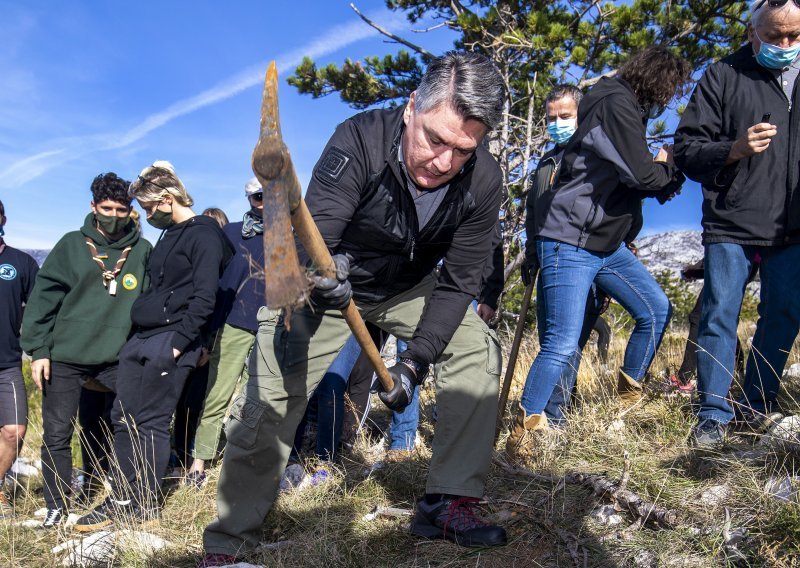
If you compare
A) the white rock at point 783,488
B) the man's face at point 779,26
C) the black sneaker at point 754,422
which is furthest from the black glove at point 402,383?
the man's face at point 779,26

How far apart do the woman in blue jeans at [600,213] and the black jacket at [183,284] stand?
1.91m

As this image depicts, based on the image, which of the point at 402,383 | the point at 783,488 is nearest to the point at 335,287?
the point at 402,383

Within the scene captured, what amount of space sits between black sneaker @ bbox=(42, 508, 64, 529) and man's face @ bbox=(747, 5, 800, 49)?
4443 millimetres

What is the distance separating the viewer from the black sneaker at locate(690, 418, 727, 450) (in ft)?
9.80

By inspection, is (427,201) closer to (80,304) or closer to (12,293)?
(80,304)

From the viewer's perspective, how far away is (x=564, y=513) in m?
2.76

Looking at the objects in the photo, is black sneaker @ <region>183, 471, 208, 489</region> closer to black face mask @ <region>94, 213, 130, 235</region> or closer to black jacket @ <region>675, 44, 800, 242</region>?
black face mask @ <region>94, 213, 130, 235</region>

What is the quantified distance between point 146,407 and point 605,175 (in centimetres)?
284

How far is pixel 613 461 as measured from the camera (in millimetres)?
3154

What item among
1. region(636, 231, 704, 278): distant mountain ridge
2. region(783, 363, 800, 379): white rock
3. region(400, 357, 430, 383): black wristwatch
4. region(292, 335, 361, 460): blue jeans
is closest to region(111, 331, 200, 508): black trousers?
region(292, 335, 361, 460): blue jeans

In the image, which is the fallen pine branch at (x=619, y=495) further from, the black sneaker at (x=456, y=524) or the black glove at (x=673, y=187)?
the black glove at (x=673, y=187)

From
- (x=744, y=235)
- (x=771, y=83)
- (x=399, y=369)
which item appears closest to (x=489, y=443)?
(x=399, y=369)

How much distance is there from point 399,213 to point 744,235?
5.53 ft

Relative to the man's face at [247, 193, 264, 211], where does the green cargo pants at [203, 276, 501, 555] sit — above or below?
below
